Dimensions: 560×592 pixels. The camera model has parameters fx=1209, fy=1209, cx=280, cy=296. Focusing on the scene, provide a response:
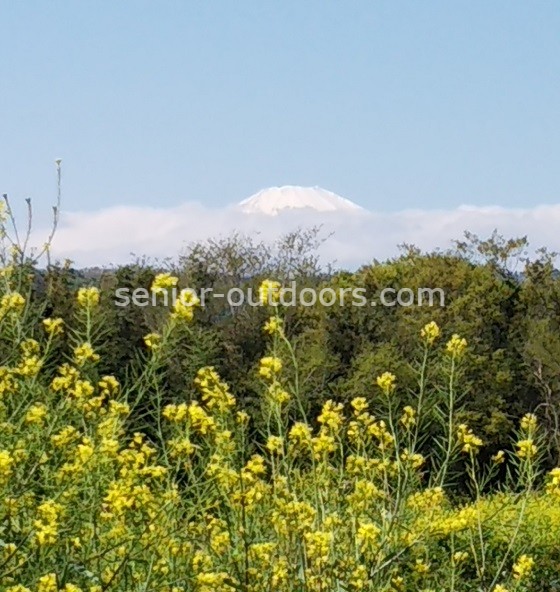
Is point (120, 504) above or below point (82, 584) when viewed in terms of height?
above

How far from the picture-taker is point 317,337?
15.6 metres

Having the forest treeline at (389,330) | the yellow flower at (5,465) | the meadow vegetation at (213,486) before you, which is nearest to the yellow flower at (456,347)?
the meadow vegetation at (213,486)

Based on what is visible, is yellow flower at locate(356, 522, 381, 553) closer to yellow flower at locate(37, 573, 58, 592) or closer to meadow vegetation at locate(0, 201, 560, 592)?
meadow vegetation at locate(0, 201, 560, 592)

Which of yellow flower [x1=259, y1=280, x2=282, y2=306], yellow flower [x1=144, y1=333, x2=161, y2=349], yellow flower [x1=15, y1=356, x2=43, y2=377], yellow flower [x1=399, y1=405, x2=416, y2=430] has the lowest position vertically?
yellow flower [x1=399, y1=405, x2=416, y2=430]

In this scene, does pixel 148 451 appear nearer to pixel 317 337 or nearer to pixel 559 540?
pixel 559 540

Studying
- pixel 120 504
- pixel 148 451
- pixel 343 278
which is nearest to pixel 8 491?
pixel 120 504

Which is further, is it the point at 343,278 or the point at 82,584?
the point at 343,278

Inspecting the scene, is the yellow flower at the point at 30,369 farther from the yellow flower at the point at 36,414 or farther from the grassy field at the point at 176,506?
the yellow flower at the point at 36,414

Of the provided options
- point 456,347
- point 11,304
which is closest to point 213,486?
point 11,304

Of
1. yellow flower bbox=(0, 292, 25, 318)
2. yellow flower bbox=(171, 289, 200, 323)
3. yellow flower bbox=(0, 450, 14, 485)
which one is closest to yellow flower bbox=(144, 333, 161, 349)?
yellow flower bbox=(171, 289, 200, 323)

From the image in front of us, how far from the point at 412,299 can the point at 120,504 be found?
1224 cm

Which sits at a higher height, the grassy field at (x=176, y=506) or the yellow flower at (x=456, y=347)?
the yellow flower at (x=456, y=347)

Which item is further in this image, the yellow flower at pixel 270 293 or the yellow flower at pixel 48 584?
the yellow flower at pixel 270 293

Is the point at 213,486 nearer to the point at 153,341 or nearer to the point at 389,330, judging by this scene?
the point at 153,341
